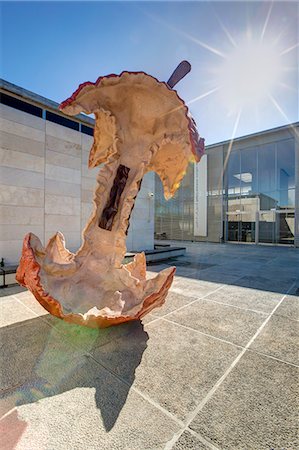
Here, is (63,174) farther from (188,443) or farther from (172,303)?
(188,443)

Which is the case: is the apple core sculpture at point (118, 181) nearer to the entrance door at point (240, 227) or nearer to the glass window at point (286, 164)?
the glass window at point (286, 164)

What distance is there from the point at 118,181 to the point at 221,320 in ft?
9.30

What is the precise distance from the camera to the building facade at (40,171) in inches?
281

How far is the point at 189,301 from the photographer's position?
15.6ft

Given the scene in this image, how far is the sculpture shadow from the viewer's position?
2.03 meters

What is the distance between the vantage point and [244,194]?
21.9m

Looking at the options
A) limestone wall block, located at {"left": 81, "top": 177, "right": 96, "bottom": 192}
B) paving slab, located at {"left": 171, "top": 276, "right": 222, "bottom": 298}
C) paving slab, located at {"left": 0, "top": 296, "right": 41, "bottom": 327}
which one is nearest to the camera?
paving slab, located at {"left": 0, "top": 296, "right": 41, "bottom": 327}

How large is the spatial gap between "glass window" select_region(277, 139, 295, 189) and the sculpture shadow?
20.7 m

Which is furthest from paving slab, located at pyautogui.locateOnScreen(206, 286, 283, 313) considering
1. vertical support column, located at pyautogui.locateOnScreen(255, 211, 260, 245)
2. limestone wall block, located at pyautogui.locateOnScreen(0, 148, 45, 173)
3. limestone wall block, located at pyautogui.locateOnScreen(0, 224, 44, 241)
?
vertical support column, located at pyautogui.locateOnScreen(255, 211, 260, 245)

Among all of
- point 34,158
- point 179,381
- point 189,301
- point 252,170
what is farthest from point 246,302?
point 252,170

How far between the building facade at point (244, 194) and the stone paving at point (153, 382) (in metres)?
18.5

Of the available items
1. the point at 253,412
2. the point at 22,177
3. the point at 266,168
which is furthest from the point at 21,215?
the point at 266,168

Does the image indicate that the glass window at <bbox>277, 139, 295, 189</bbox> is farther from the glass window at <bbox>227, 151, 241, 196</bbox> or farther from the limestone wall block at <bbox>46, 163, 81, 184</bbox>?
the limestone wall block at <bbox>46, 163, 81, 184</bbox>

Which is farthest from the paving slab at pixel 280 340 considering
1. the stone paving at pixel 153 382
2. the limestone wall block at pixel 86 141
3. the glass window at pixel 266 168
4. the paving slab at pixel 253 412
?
the glass window at pixel 266 168
